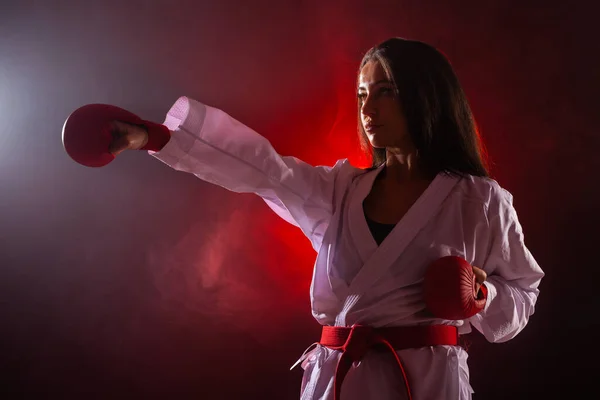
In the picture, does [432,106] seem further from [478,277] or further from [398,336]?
[398,336]

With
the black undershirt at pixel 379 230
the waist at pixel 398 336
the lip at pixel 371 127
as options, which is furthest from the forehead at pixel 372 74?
the waist at pixel 398 336

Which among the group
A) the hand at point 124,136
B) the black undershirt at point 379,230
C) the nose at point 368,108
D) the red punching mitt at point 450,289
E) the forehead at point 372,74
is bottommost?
the red punching mitt at point 450,289

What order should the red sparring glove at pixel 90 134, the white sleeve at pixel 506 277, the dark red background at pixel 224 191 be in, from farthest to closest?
the dark red background at pixel 224 191 → the white sleeve at pixel 506 277 → the red sparring glove at pixel 90 134

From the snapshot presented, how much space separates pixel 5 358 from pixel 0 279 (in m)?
0.24

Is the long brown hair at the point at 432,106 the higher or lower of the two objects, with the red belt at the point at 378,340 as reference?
higher

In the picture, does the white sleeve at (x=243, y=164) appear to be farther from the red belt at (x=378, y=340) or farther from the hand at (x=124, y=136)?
→ the red belt at (x=378, y=340)

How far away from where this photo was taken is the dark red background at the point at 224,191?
1813 mm

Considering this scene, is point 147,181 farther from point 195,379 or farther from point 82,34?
point 195,379

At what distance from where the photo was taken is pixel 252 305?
1.92 metres

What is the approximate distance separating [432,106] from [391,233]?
34 centimetres

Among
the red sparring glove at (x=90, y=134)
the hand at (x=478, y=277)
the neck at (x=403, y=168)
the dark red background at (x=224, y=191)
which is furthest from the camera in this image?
the dark red background at (x=224, y=191)

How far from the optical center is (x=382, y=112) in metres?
1.39

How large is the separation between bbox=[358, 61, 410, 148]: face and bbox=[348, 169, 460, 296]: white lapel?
148 mm

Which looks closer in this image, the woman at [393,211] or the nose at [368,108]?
the woman at [393,211]
